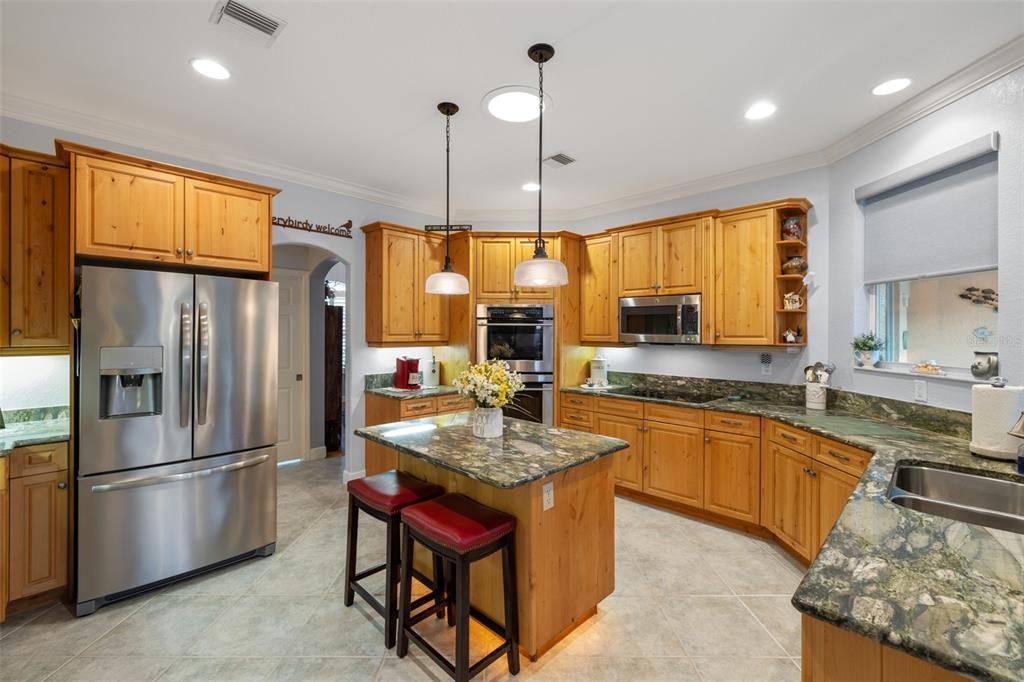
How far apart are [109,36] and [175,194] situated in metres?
0.81

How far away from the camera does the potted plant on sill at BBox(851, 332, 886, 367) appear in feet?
10.3

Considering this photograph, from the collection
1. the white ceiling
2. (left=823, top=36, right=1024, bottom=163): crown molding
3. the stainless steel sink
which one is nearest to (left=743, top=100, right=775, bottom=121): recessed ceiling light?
the white ceiling

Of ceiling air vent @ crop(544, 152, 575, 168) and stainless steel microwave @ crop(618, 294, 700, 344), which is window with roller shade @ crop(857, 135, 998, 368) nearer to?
stainless steel microwave @ crop(618, 294, 700, 344)

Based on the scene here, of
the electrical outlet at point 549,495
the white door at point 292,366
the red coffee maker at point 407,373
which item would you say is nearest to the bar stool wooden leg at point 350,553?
the electrical outlet at point 549,495

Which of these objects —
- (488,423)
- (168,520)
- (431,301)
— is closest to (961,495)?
(488,423)

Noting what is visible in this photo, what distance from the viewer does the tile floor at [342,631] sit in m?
2.07

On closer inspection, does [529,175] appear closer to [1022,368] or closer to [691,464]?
[691,464]

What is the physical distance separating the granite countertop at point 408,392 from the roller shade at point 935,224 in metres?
3.48

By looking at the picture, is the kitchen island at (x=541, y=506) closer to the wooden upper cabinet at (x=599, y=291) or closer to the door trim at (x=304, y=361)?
Result: the wooden upper cabinet at (x=599, y=291)

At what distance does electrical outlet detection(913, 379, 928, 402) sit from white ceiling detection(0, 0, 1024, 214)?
1.72 metres

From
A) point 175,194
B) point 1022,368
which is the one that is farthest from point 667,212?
point 175,194

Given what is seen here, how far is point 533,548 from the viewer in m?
2.06

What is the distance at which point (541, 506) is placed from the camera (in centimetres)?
209

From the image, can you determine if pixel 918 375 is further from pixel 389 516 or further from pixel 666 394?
pixel 389 516
